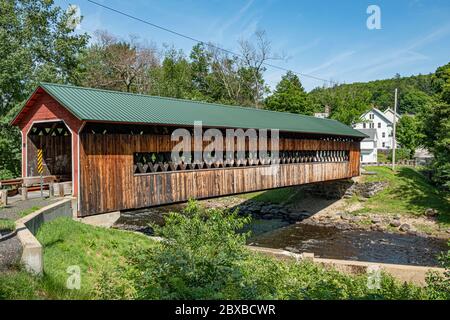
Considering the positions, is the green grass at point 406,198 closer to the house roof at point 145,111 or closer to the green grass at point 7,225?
the house roof at point 145,111

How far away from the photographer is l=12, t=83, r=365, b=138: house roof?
11.9 metres

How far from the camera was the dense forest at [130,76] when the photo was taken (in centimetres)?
2184

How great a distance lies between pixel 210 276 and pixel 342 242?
15049mm

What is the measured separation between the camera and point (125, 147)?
495 inches

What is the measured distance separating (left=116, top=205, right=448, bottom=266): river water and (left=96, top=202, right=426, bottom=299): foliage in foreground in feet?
30.6

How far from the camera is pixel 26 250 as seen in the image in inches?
247

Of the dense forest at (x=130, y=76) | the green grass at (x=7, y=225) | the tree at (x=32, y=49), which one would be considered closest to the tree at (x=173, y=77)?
the dense forest at (x=130, y=76)

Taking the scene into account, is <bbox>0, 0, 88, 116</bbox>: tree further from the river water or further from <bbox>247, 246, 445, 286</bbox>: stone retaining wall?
<bbox>247, 246, 445, 286</bbox>: stone retaining wall

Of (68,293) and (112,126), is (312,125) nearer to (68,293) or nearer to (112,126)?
(112,126)

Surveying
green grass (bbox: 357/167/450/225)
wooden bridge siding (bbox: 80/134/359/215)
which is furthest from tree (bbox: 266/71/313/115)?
wooden bridge siding (bbox: 80/134/359/215)

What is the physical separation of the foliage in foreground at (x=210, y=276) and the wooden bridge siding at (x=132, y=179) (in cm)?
426

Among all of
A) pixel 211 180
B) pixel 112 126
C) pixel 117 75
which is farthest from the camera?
pixel 117 75

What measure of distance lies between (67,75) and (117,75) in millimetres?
15041
